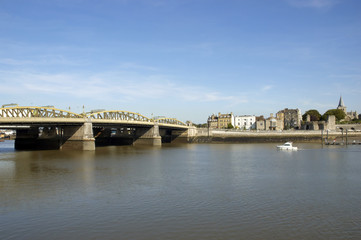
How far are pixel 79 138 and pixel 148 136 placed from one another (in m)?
30.5

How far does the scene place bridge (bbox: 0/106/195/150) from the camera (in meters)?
58.8

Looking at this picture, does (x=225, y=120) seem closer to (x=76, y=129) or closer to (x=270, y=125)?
(x=270, y=125)

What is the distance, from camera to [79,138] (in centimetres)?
6694

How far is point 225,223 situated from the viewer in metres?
16.5

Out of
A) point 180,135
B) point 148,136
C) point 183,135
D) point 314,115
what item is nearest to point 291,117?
point 314,115

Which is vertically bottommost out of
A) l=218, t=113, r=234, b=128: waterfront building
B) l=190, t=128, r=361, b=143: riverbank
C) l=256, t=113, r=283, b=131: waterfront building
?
l=190, t=128, r=361, b=143: riverbank

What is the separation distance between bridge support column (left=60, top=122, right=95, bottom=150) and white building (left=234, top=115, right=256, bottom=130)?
12205cm

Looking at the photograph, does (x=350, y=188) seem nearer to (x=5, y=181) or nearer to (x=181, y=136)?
(x=5, y=181)

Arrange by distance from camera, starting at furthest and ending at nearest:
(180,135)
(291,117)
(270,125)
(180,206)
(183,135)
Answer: (291,117) → (270,125) → (180,135) → (183,135) → (180,206)

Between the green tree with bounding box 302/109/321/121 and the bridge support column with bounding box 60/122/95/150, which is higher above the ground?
the green tree with bounding box 302/109/321/121

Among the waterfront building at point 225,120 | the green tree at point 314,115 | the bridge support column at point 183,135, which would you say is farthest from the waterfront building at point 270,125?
the bridge support column at point 183,135

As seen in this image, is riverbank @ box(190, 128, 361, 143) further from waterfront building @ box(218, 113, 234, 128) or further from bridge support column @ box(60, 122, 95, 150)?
waterfront building @ box(218, 113, 234, 128)

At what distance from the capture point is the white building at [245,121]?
17988 centimetres

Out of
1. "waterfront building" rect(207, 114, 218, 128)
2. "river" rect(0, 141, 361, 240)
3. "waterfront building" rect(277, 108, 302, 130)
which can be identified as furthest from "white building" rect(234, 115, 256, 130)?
"river" rect(0, 141, 361, 240)
